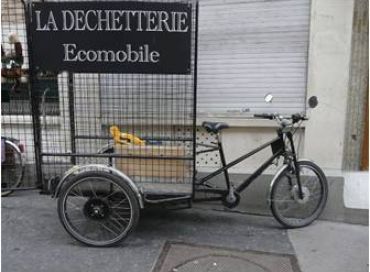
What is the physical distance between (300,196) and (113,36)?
2403 millimetres

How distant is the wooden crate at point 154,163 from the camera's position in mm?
3955

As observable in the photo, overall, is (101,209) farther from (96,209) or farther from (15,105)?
(15,105)

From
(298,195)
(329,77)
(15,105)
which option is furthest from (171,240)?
(15,105)

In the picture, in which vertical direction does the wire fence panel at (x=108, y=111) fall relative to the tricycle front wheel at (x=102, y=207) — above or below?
above

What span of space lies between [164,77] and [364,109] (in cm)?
218

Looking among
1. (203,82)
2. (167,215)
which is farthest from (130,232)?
(203,82)

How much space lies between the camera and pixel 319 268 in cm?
364

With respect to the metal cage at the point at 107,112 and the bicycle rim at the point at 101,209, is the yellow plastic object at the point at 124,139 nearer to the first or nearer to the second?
the metal cage at the point at 107,112

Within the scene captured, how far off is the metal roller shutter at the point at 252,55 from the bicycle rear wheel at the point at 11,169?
2349mm

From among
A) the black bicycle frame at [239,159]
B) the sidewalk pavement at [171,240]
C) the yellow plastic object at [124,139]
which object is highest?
the yellow plastic object at [124,139]

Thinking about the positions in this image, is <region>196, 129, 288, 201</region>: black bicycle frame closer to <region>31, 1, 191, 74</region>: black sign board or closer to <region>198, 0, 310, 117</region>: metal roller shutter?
<region>198, 0, 310, 117</region>: metal roller shutter

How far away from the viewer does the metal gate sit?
146 inches

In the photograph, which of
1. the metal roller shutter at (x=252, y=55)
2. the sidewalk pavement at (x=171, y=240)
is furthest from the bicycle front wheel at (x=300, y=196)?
the metal roller shutter at (x=252, y=55)

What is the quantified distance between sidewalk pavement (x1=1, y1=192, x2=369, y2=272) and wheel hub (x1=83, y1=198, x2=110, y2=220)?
0.29 m
